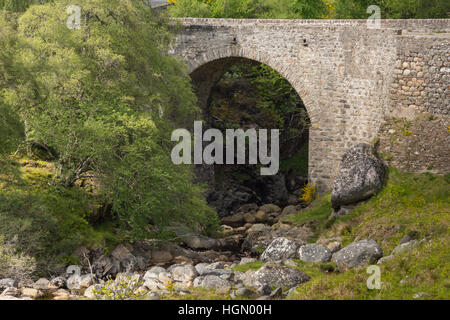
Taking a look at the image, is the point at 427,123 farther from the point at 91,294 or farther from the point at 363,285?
the point at 91,294

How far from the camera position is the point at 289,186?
2816 centimetres

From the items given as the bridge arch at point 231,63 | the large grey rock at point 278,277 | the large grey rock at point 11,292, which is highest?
the bridge arch at point 231,63

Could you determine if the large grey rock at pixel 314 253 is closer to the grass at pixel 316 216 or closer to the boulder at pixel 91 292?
the grass at pixel 316 216

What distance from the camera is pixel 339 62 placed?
67.7 ft

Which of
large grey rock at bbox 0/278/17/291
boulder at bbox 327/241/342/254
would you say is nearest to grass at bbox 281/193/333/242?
boulder at bbox 327/241/342/254

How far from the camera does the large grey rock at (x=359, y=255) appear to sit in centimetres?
1490

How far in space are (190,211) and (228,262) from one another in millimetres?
2155

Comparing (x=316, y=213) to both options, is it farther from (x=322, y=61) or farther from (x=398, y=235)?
(x=322, y=61)

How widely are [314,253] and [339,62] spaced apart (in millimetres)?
7033

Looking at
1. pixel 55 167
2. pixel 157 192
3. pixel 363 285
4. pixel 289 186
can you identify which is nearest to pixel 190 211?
pixel 157 192

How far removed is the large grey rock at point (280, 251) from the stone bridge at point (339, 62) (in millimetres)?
4983

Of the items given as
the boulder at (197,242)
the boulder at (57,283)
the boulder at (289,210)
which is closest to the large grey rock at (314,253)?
the boulder at (197,242)

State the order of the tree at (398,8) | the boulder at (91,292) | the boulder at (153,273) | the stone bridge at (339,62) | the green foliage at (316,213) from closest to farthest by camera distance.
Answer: the boulder at (91,292) → the boulder at (153,273) → the stone bridge at (339,62) → the green foliage at (316,213) → the tree at (398,8)
